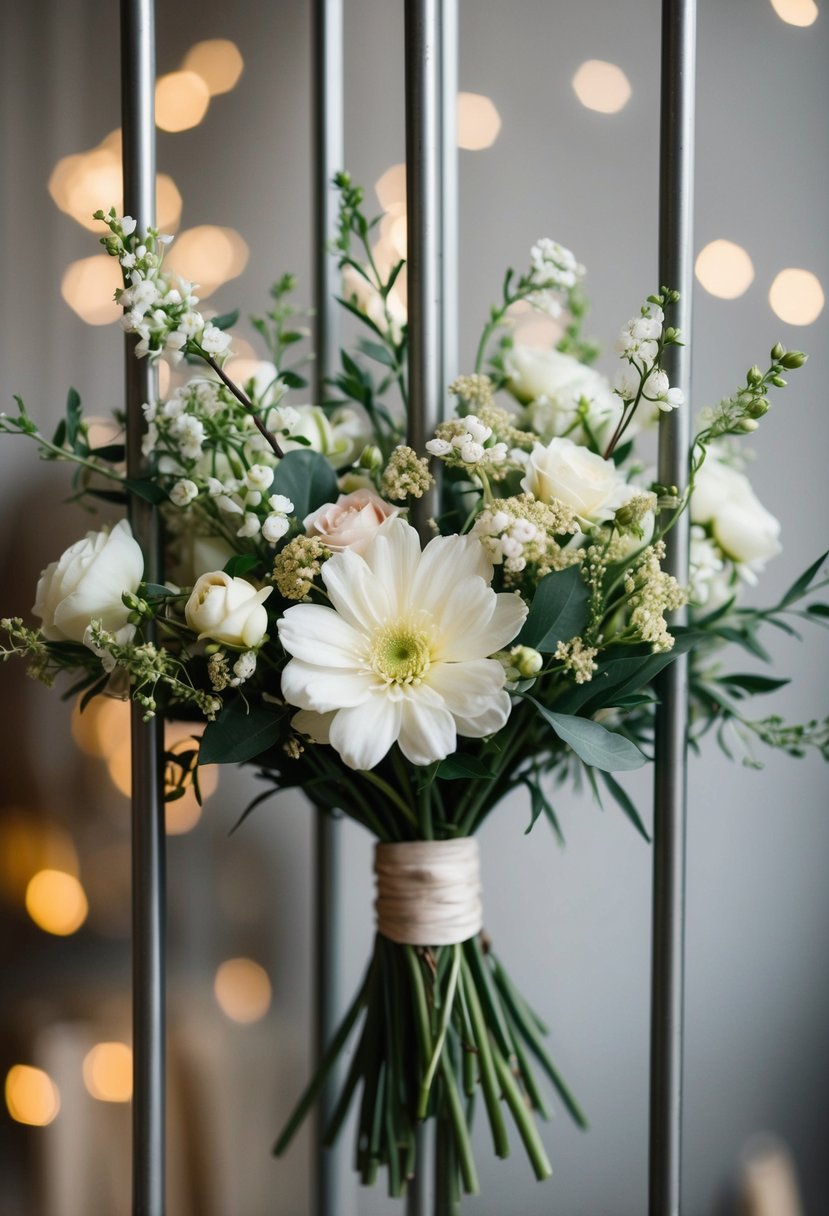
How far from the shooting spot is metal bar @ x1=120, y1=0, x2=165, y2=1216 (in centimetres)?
79

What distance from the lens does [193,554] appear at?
841mm

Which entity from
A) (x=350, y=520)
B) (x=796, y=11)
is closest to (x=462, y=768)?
(x=350, y=520)

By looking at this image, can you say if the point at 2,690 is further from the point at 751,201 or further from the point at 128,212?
the point at 751,201

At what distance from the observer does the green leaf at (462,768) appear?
26.9 inches

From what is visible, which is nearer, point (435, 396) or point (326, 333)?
point (435, 396)

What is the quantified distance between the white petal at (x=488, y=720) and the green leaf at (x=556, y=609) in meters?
0.06

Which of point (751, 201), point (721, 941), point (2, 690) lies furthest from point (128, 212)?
point (721, 941)

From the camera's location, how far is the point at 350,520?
692 mm

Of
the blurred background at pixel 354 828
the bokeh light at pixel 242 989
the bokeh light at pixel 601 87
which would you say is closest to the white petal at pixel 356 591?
the blurred background at pixel 354 828

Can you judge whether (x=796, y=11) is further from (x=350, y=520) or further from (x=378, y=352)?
(x=350, y=520)

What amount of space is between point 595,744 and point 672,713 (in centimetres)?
14

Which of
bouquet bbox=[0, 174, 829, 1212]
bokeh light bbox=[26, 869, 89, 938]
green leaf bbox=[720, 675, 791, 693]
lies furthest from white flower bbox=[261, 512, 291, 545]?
bokeh light bbox=[26, 869, 89, 938]

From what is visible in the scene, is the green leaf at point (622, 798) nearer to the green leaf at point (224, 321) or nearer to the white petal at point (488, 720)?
the white petal at point (488, 720)

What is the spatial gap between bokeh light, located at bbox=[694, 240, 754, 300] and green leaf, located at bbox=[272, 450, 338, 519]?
0.60m
